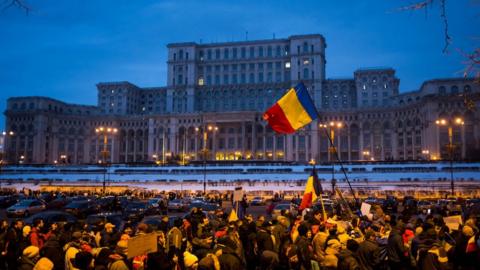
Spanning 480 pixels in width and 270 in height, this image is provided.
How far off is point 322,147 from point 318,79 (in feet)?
62.4

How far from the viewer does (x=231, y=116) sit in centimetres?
11381

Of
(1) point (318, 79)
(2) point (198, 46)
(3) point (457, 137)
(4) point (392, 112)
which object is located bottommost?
(3) point (457, 137)

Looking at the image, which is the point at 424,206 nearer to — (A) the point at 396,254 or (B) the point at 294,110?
(B) the point at 294,110

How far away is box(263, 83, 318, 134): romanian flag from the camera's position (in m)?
18.1

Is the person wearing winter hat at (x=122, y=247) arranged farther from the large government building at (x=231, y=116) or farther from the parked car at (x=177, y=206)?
the large government building at (x=231, y=116)

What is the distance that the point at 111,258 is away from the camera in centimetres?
883

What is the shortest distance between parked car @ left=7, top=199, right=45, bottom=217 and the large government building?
235 feet

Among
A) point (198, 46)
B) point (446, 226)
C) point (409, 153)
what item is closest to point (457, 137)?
point (409, 153)

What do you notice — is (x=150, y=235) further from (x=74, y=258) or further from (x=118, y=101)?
(x=118, y=101)

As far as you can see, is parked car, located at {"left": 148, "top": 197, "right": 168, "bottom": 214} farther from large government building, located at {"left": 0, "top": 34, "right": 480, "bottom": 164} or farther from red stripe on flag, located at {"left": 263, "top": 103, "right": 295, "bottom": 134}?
large government building, located at {"left": 0, "top": 34, "right": 480, "bottom": 164}

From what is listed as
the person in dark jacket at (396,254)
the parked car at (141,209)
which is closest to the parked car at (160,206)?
the parked car at (141,209)

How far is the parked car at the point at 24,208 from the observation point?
3072cm

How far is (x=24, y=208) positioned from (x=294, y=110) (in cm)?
2310

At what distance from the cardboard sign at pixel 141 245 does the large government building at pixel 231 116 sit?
3762 inches
